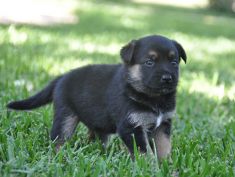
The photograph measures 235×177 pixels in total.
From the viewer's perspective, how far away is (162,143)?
14.6ft

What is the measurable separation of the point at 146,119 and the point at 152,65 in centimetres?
46

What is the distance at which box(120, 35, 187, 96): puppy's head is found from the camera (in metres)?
4.37

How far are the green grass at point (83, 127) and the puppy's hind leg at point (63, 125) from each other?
0.11 meters

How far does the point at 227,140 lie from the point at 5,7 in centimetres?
1046

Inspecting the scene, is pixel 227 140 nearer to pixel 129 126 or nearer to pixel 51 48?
pixel 129 126

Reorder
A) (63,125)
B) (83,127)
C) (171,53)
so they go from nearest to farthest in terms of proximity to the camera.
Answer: (171,53) → (63,125) → (83,127)


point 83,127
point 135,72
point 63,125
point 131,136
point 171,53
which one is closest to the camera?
point 131,136

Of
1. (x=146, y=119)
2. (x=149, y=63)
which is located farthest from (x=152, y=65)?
(x=146, y=119)

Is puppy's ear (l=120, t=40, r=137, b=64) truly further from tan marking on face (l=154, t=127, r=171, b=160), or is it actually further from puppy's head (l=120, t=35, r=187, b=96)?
tan marking on face (l=154, t=127, r=171, b=160)

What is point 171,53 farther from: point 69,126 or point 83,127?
point 83,127

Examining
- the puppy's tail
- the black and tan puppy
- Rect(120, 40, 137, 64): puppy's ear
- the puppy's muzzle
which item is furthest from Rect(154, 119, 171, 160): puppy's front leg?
the puppy's tail

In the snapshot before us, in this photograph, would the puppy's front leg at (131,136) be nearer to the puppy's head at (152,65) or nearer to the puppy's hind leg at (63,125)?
the puppy's head at (152,65)

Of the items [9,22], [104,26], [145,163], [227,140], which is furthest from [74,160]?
[104,26]

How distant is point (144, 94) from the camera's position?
14.7 feet
